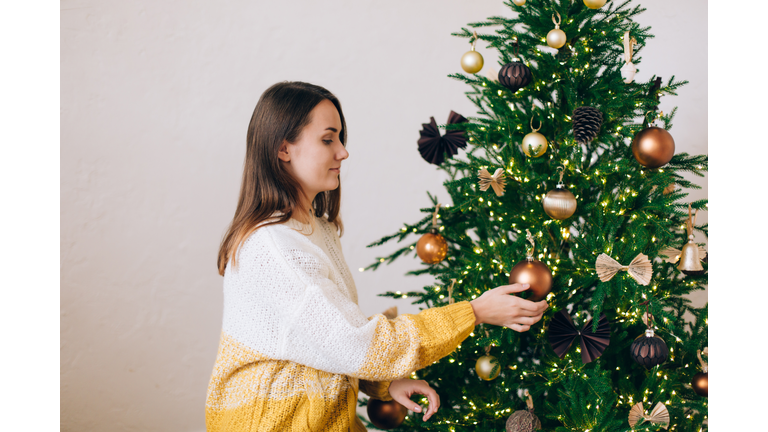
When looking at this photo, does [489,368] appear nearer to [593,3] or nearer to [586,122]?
[586,122]

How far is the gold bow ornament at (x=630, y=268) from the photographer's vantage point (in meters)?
0.84

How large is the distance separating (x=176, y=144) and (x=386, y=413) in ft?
4.62

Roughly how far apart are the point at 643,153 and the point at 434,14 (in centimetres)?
156

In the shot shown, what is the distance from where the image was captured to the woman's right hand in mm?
887

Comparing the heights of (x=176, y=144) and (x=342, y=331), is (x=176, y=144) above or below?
above

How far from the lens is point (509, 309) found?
89 centimetres

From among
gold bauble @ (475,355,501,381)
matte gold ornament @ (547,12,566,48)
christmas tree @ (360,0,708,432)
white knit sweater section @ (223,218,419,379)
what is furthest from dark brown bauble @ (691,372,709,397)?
matte gold ornament @ (547,12,566,48)

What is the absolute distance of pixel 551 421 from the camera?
1.07 meters

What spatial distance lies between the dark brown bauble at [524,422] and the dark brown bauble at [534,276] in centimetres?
29

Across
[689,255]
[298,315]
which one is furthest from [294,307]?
[689,255]

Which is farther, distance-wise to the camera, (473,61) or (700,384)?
(473,61)

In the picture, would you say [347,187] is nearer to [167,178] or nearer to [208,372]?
[167,178]

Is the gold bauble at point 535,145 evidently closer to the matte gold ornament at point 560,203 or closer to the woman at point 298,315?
the matte gold ornament at point 560,203

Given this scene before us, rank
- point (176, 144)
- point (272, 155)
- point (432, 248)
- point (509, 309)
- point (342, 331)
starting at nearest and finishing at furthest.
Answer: point (342, 331)
point (509, 309)
point (272, 155)
point (432, 248)
point (176, 144)
